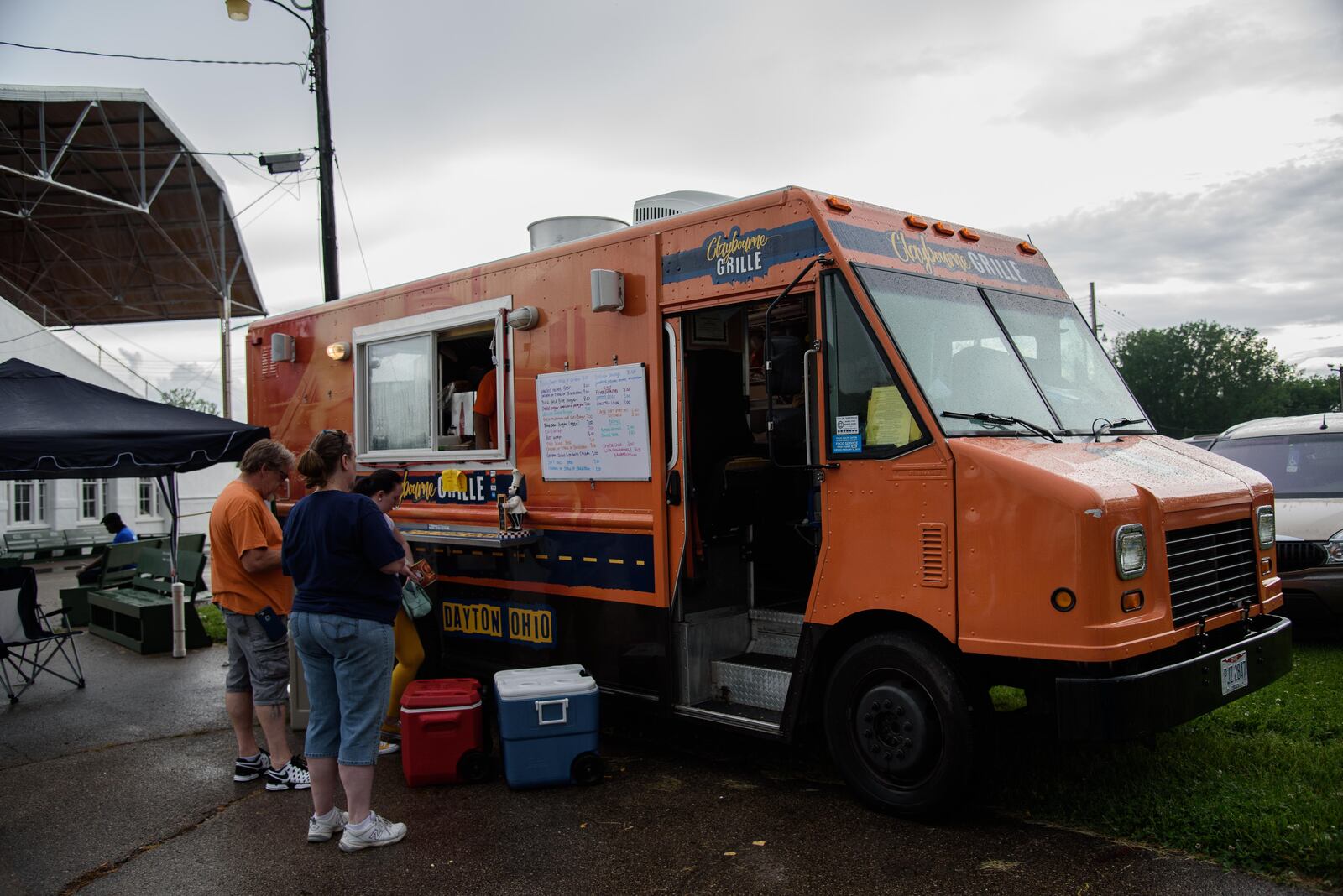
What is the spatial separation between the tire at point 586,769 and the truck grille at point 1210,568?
2924mm

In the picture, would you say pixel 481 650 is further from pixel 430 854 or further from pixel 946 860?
pixel 946 860

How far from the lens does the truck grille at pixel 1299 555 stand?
7.77 meters

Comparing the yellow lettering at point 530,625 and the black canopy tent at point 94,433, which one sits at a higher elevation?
the black canopy tent at point 94,433

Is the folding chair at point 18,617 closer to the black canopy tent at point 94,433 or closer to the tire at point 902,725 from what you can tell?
the black canopy tent at point 94,433

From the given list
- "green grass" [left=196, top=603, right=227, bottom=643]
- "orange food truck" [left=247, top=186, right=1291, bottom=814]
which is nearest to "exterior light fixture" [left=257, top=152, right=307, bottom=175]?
"green grass" [left=196, top=603, right=227, bottom=643]

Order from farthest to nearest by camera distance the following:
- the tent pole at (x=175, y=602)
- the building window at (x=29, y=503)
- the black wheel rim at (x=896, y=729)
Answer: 1. the building window at (x=29, y=503)
2. the tent pole at (x=175, y=602)
3. the black wheel rim at (x=896, y=729)

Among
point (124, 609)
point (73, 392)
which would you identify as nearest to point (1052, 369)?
point (73, 392)

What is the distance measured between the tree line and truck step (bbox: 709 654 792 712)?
218 ft

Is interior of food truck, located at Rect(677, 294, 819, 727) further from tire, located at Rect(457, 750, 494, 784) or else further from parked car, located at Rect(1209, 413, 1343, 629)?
parked car, located at Rect(1209, 413, 1343, 629)

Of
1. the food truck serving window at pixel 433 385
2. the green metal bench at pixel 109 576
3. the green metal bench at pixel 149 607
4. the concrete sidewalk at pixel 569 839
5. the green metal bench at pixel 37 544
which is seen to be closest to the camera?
the concrete sidewalk at pixel 569 839

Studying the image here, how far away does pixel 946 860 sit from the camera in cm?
420

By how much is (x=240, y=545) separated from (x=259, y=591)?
29 cm

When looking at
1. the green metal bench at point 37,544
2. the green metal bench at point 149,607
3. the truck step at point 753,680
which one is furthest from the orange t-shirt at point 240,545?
the green metal bench at point 37,544

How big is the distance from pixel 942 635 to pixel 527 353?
127 inches
